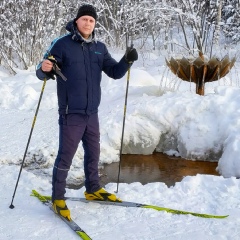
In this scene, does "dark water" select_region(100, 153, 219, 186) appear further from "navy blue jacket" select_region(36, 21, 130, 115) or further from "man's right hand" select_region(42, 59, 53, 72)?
"man's right hand" select_region(42, 59, 53, 72)

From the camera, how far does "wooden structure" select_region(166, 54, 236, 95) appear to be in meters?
6.93

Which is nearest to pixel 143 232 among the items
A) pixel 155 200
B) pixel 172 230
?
pixel 172 230

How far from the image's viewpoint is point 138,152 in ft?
20.3

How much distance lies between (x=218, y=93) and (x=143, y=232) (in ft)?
12.2

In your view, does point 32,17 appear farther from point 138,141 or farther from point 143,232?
point 143,232

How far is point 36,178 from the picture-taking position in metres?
4.57

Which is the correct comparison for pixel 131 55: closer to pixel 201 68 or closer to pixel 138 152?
pixel 138 152

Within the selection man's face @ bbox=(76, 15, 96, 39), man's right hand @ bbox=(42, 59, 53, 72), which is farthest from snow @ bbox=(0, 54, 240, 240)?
man's face @ bbox=(76, 15, 96, 39)

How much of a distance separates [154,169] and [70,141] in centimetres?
232

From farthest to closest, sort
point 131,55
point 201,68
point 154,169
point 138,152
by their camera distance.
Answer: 1. point 201,68
2. point 138,152
3. point 154,169
4. point 131,55

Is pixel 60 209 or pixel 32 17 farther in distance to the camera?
pixel 32 17

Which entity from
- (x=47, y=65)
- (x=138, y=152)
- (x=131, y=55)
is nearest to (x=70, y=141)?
Answer: (x=47, y=65)

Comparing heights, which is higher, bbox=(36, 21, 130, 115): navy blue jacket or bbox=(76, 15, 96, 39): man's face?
bbox=(76, 15, 96, 39): man's face

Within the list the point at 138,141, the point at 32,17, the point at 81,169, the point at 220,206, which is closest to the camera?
the point at 220,206
